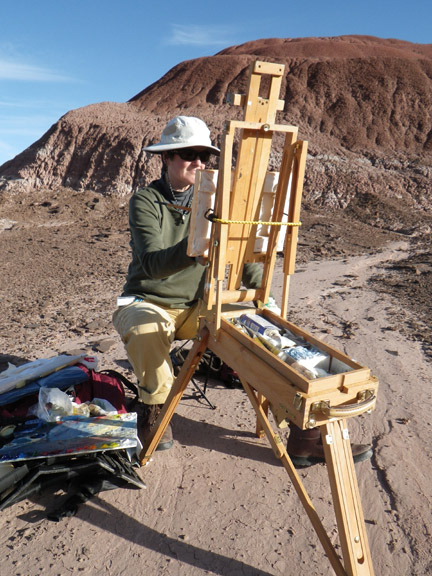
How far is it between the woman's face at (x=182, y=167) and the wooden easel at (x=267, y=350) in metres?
0.64

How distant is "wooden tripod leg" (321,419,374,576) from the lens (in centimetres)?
176

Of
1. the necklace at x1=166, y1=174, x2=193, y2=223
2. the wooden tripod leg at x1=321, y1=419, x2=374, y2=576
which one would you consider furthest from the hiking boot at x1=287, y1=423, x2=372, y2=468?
the necklace at x1=166, y1=174, x2=193, y2=223

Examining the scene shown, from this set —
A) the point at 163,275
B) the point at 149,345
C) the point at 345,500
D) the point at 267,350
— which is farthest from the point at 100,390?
the point at 345,500

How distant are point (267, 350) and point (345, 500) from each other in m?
0.62

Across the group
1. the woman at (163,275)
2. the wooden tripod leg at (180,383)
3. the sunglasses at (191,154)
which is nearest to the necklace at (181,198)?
the woman at (163,275)

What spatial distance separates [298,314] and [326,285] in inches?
57.0

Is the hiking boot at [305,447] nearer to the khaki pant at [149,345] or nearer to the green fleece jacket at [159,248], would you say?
the khaki pant at [149,345]

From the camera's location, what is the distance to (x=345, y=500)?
1778 mm

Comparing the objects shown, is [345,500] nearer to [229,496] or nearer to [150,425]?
[229,496]

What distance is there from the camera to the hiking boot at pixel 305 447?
104 inches

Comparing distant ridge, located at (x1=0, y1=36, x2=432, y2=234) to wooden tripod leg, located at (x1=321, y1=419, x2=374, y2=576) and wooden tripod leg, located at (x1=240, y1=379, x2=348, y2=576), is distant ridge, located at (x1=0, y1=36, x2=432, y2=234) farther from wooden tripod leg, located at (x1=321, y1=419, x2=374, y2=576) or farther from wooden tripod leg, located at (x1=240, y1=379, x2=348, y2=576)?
wooden tripod leg, located at (x1=321, y1=419, x2=374, y2=576)

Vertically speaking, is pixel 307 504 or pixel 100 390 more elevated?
pixel 307 504

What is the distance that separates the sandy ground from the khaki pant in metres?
0.44

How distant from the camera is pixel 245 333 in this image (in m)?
2.10
